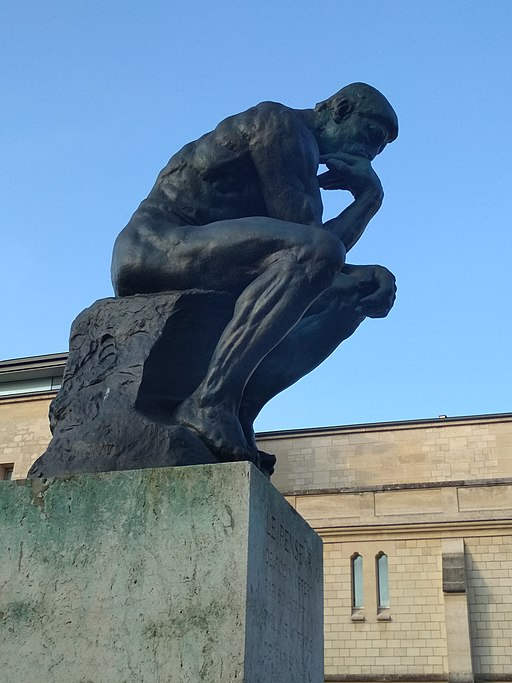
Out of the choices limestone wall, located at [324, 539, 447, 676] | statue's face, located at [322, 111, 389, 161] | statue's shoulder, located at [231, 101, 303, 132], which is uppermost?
limestone wall, located at [324, 539, 447, 676]

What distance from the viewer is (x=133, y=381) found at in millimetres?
3746

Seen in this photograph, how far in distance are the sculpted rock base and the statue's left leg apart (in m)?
0.42

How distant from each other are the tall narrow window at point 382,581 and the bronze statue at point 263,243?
24797 millimetres

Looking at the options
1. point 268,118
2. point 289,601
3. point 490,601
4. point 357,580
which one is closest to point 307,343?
point 268,118

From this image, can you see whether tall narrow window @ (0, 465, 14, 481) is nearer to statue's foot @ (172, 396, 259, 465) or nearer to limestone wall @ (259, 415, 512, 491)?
limestone wall @ (259, 415, 512, 491)

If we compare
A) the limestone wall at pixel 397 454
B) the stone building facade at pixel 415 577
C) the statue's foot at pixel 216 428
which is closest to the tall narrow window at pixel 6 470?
the stone building facade at pixel 415 577

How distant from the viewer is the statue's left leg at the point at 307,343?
14.2 ft

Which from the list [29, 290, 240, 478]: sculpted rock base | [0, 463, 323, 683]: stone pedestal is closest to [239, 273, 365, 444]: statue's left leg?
[29, 290, 240, 478]: sculpted rock base

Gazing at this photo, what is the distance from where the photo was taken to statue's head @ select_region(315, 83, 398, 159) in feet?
14.8

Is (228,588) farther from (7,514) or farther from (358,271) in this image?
(358,271)

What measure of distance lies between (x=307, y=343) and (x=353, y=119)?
1255 millimetres

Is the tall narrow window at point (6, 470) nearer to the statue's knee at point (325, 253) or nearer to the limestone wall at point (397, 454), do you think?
the limestone wall at point (397, 454)

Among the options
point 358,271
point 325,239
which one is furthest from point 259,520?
point 358,271

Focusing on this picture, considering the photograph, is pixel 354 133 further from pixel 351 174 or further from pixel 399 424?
pixel 399 424
